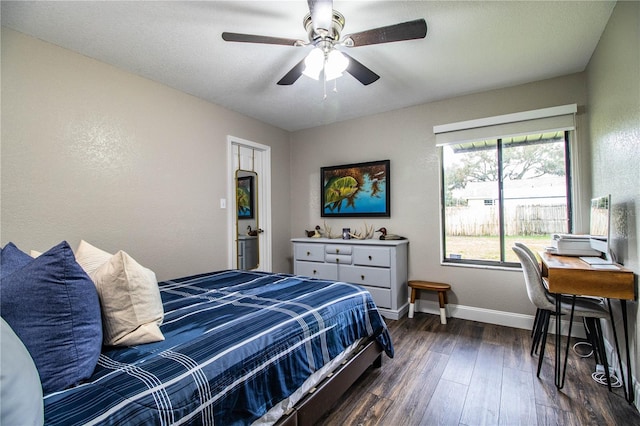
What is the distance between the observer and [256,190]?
4047 millimetres

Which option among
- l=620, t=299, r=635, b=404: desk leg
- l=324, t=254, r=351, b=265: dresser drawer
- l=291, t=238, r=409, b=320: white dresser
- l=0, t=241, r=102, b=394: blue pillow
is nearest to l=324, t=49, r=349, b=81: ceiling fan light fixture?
l=0, t=241, r=102, b=394: blue pillow

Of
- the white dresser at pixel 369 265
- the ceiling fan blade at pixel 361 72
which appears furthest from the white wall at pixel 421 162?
the ceiling fan blade at pixel 361 72

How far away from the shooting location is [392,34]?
1734mm

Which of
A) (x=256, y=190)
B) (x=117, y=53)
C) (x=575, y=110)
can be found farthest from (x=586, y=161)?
(x=117, y=53)

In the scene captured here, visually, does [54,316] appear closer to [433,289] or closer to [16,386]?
[16,386]

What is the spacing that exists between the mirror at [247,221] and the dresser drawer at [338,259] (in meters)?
1.00

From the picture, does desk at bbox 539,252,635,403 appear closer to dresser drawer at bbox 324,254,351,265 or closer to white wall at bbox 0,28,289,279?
dresser drawer at bbox 324,254,351,265

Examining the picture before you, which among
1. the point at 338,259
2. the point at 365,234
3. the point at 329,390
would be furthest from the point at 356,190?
the point at 329,390

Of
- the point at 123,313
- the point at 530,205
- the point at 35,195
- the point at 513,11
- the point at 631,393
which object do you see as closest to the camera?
the point at 123,313

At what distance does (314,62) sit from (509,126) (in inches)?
88.4

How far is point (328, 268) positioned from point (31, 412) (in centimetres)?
314

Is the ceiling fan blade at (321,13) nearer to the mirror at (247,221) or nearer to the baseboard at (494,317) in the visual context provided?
the mirror at (247,221)

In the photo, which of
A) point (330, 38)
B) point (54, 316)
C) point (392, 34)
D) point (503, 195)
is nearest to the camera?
point (54, 316)

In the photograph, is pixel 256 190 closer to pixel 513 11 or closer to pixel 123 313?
pixel 123 313
